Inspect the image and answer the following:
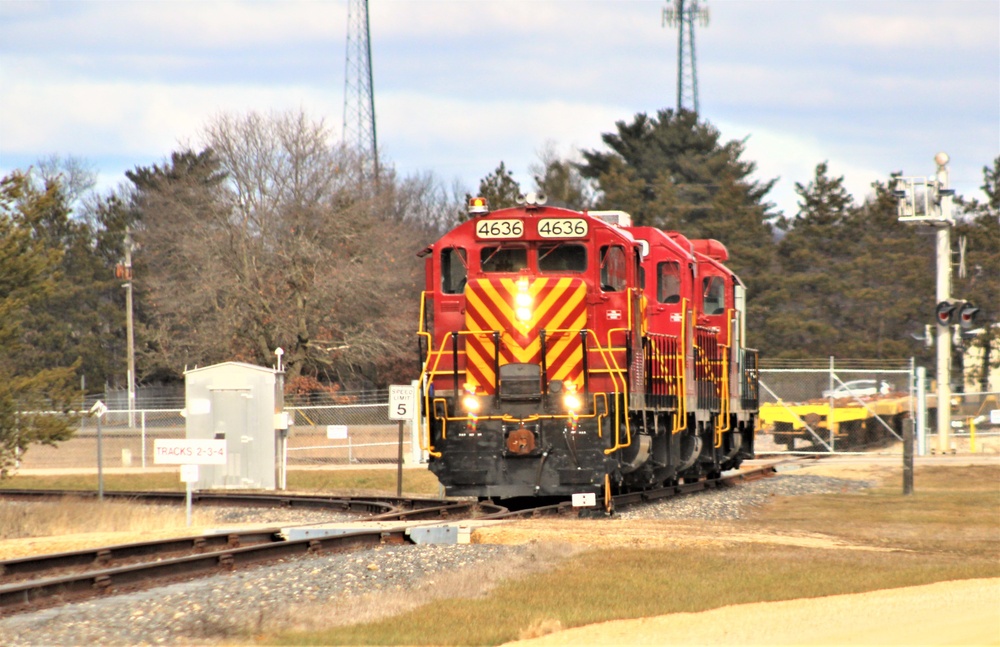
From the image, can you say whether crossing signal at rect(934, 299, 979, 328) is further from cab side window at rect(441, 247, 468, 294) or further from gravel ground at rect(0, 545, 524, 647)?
gravel ground at rect(0, 545, 524, 647)

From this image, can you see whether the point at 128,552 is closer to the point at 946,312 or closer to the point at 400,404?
the point at 400,404

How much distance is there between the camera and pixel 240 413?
27531 millimetres

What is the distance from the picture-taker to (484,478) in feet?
58.2

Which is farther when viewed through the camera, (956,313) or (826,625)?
(956,313)

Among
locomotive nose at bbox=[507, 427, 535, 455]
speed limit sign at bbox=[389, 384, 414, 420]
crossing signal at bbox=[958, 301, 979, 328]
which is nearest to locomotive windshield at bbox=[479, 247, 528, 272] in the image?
locomotive nose at bbox=[507, 427, 535, 455]

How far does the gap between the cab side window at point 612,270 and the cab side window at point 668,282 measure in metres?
2.54

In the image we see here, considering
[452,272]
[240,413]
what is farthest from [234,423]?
[452,272]

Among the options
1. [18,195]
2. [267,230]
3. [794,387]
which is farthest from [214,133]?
[18,195]

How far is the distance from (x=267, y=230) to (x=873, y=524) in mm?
39209

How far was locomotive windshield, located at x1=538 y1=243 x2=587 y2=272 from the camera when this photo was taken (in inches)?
717

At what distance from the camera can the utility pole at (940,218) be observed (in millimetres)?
35938

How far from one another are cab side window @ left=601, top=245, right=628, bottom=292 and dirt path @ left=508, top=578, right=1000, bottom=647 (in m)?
7.86

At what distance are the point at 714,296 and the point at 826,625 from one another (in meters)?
15.2

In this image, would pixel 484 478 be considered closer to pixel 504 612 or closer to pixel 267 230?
pixel 504 612
